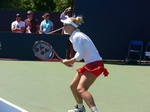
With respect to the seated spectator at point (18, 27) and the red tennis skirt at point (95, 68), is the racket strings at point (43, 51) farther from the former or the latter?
the seated spectator at point (18, 27)

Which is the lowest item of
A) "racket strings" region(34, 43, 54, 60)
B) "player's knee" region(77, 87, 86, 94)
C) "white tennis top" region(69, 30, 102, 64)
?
"player's knee" region(77, 87, 86, 94)

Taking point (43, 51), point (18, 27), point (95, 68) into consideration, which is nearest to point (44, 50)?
point (43, 51)

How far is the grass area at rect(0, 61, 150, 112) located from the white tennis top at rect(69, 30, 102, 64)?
1007 mm

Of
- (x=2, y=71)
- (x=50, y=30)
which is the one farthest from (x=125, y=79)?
(x=50, y=30)

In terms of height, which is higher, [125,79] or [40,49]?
[40,49]

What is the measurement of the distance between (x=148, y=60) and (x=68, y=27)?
883 centimetres

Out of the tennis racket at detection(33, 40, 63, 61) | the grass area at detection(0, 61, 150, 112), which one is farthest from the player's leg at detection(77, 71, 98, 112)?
the tennis racket at detection(33, 40, 63, 61)

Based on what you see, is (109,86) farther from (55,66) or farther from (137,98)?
(55,66)

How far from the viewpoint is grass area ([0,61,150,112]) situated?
657 centimetres

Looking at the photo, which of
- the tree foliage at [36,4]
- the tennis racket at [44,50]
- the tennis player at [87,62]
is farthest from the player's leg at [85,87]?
the tree foliage at [36,4]

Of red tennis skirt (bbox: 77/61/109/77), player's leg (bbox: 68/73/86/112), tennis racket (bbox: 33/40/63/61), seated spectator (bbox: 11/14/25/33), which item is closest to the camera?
red tennis skirt (bbox: 77/61/109/77)

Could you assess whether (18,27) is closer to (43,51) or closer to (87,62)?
(43,51)

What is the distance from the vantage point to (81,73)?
5.63 meters

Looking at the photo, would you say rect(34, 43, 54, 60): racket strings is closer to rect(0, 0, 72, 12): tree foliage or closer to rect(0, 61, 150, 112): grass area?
rect(0, 61, 150, 112): grass area
